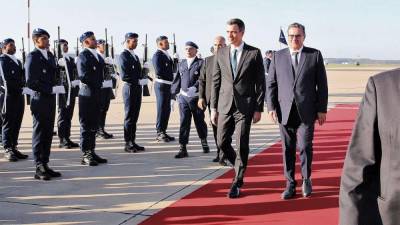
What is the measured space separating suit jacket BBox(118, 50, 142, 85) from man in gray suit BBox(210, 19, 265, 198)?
3.16 meters

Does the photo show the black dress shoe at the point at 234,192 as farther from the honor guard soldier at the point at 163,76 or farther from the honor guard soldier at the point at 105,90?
the honor guard soldier at the point at 105,90

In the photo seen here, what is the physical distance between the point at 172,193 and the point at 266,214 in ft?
4.14

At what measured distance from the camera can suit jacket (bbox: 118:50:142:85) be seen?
331 inches

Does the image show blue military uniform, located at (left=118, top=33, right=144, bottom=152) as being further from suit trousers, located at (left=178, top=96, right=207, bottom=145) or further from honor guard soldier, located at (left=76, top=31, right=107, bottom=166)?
honor guard soldier, located at (left=76, top=31, right=107, bottom=166)

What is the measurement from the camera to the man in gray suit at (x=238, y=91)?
5355 mm

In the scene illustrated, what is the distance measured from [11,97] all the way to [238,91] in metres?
4.24

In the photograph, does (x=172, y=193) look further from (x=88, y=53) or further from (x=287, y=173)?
(x=88, y=53)

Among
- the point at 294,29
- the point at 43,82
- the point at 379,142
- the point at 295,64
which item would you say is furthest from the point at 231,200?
the point at 379,142

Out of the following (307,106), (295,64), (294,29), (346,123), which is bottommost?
(346,123)

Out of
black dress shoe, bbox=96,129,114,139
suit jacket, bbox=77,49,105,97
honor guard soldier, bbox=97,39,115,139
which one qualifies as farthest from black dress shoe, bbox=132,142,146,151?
black dress shoe, bbox=96,129,114,139

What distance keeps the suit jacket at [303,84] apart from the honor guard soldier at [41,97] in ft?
9.68

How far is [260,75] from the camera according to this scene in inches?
216

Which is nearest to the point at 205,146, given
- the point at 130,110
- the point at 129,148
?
the point at 129,148

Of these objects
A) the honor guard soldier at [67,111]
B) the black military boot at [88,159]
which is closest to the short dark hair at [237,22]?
the black military boot at [88,159]
